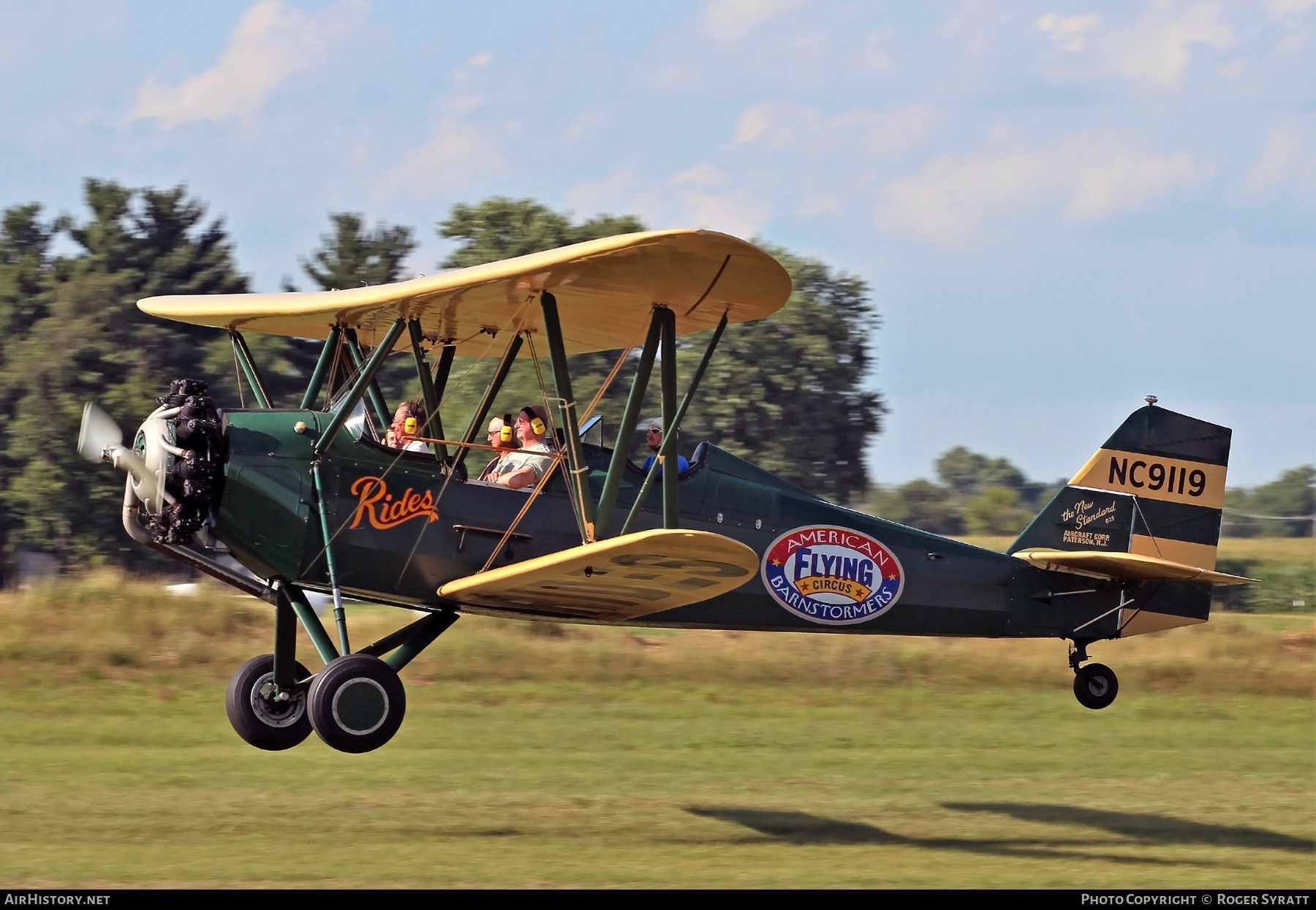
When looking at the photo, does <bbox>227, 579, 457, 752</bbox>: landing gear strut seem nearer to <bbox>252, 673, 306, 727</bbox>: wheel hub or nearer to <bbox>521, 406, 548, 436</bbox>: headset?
<bbox>252, 673, 306, 727</bbox>: wheel hub

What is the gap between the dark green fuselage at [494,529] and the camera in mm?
8000

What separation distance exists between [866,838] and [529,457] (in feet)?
11.0

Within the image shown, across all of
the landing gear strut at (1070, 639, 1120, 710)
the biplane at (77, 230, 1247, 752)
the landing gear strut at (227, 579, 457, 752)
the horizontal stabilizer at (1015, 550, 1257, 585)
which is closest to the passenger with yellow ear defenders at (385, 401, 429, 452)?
the biplane at (77, 230, 1247, 752)

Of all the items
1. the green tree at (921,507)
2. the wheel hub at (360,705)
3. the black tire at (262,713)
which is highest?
the green tree at (921,507)

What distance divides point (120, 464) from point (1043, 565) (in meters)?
5.66

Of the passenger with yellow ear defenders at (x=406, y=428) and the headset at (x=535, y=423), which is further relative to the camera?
the headset at (x=535, y=423)

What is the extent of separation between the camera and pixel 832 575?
367 inches

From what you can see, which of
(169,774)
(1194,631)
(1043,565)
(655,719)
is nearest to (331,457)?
(169,774)

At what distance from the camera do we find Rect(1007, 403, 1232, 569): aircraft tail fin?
10320 mm

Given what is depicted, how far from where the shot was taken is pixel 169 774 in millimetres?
10836

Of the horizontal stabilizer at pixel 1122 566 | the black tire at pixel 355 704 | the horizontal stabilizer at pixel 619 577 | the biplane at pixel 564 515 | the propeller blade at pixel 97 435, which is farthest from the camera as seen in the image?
the horizontal stabilizer at pixel 1122 566

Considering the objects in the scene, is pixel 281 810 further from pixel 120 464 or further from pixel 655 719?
pixel 655 719

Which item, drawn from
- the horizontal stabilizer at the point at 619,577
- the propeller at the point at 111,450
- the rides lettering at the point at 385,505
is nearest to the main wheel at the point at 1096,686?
the horizontal stabilizer at the point at 619,577

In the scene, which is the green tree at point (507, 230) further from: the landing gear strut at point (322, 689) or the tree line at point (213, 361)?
the landing gear strut at point (322, 689)
